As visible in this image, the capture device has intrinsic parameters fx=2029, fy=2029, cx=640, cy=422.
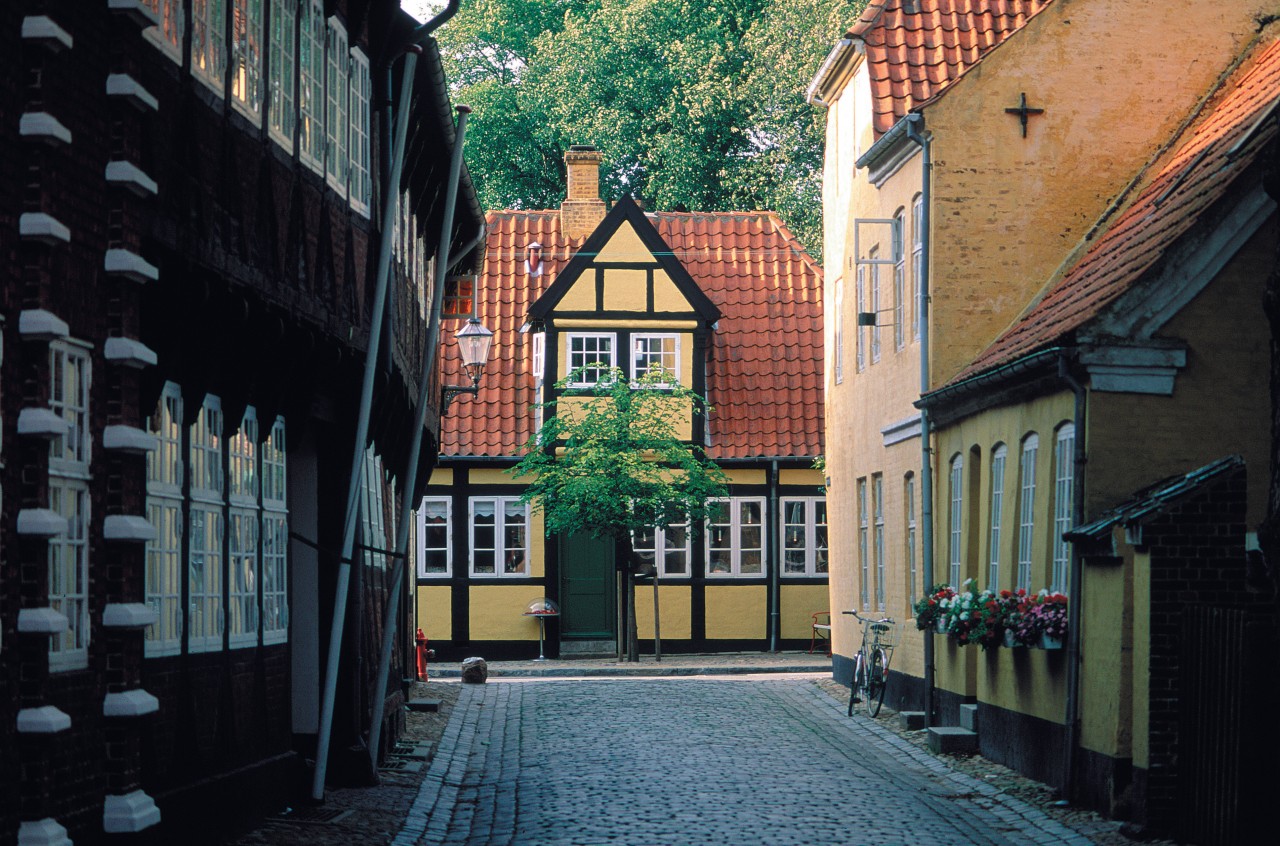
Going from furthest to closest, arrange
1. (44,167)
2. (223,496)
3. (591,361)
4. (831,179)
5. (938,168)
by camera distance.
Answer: (591,361) → (831,179) → (938,168) → (223,496) → (44,167)

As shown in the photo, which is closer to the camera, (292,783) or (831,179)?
(292,783)

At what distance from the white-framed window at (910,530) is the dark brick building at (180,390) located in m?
7.49

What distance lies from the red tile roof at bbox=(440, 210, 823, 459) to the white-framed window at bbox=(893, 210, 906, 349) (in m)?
12.5

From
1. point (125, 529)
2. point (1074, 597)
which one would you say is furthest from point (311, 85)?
point (1074, 597)

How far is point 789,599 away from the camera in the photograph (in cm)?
3616

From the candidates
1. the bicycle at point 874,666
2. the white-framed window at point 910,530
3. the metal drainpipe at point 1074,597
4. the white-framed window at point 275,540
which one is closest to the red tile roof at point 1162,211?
the metal drainpipe at point 1074,597

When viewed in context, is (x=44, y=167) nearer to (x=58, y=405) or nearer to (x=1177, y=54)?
(x=58, y=405)

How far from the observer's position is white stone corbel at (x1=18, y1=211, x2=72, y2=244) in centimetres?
872

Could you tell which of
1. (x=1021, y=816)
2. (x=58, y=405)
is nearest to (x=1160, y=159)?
(x=1021, y=816)

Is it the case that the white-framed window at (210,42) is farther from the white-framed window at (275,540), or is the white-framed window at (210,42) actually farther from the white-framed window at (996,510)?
the white-framed window at (996,510)

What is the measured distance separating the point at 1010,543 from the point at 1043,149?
17.4 feet

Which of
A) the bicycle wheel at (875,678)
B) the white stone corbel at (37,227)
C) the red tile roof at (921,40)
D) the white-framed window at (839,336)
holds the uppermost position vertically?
the red tile roof at (921,40)

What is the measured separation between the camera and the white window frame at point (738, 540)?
3616 centimetres

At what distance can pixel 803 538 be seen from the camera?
3647 centimetres
